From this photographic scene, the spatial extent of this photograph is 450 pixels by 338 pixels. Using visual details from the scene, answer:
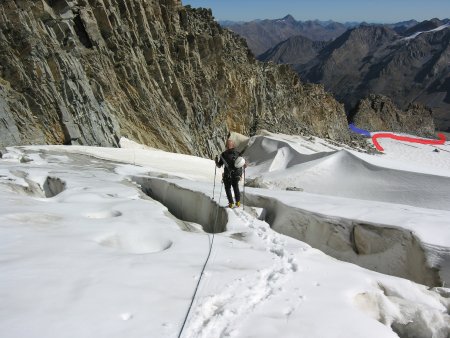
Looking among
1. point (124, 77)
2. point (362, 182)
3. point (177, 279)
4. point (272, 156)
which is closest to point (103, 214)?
point (177, 279)

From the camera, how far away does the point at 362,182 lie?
15.7 m

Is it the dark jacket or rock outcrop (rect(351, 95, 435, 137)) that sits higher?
the dark jacket

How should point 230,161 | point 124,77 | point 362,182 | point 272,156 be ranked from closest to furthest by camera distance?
point 230,161
point 362,182
point 124,77
point 272,156

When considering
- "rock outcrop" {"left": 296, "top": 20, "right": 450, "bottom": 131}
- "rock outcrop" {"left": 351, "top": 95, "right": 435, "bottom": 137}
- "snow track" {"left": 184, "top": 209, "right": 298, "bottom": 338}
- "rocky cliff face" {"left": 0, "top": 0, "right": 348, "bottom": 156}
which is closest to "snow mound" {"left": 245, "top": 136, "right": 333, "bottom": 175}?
"rocky cliff face" {"left": 0, "top": 0, "right": 348, "bottom": 156}

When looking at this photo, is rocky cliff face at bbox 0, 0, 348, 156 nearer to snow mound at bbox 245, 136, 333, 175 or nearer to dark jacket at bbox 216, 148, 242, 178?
Answer: snow mound at bbox 245, 136, 333, 175

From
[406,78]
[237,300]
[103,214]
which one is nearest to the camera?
[237,300]

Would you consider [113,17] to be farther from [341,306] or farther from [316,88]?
[316,88]

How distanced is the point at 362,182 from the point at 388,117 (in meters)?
79.0

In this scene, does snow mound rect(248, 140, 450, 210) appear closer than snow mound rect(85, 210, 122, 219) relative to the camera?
No

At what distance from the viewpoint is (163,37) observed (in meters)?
31.0

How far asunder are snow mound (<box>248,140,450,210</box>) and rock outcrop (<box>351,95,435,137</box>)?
2660 inches

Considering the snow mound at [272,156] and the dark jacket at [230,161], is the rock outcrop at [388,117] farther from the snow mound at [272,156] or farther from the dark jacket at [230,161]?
the dark jacket at [230,161]

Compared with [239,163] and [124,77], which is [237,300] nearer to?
[239,163]

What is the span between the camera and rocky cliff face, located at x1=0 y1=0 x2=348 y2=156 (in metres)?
20.5
